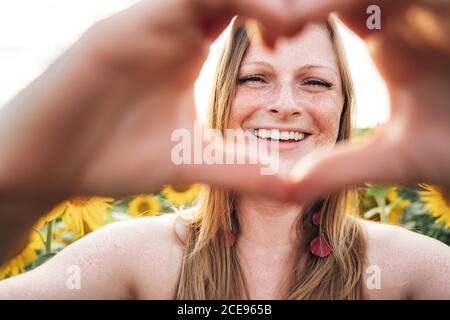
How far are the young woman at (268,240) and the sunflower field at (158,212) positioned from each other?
0.09 m

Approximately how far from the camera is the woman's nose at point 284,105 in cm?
98

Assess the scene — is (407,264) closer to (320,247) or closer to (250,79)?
(320,247)

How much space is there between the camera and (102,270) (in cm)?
99

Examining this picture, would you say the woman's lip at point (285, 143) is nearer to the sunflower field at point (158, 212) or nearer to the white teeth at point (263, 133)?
the white teeth at point (263, 133)

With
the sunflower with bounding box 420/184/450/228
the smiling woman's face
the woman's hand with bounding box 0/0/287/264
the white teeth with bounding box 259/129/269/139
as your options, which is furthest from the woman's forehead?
the woman's hand with bounding box 0/0/287/264

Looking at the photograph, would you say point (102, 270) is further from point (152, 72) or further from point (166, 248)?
point (152, 72)

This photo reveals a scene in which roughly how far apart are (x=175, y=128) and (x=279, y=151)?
1.64 feet

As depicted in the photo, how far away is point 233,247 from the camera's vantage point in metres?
1.00

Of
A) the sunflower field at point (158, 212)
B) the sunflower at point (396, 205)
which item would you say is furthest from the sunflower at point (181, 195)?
the sunflower at point (396, 205)

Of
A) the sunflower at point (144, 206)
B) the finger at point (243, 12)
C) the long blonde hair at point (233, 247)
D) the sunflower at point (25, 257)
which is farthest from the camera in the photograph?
the sunflower at point (144, 206)

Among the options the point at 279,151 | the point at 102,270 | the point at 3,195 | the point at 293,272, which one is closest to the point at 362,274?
the point at 293,272

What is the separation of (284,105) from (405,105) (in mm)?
498

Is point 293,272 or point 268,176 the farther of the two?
point 293,272

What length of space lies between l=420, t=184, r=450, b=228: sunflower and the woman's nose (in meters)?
0.35
